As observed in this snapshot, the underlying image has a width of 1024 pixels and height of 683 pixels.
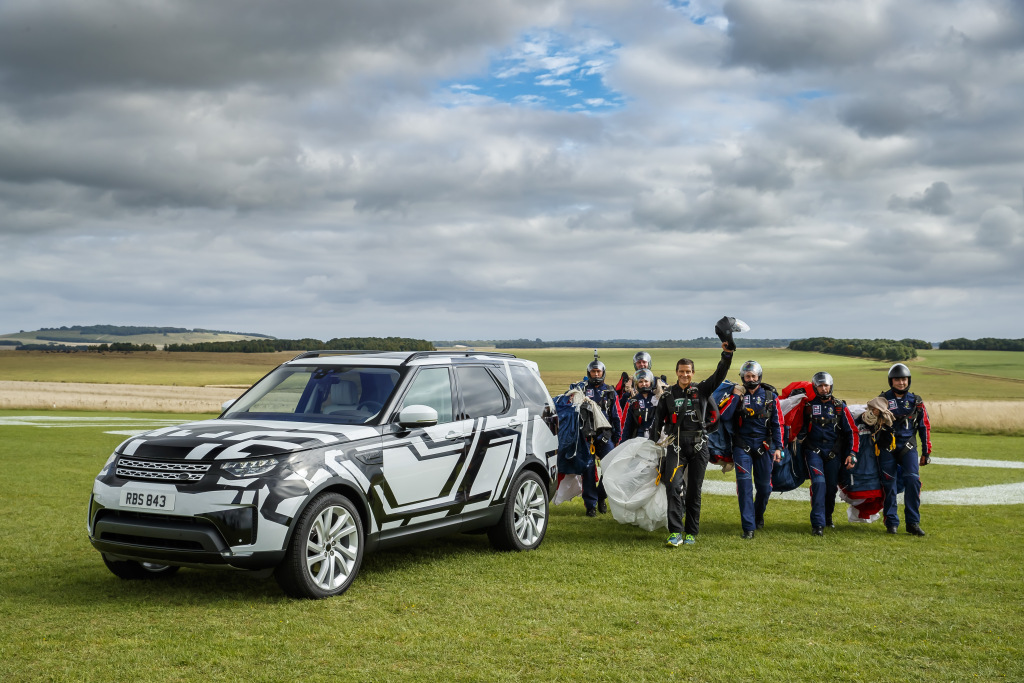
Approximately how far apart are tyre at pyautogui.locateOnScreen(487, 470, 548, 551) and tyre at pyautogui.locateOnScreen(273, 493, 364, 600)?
2.12 meters

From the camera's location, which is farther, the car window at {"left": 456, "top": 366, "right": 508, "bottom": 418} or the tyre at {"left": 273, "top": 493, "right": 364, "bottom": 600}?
the car window at {"left": 456, "top": 366, "right": 508, "bottom": 418}

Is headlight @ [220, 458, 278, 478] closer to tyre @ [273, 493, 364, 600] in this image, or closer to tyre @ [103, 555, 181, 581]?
tyre @ [273, 493, 364, 600]

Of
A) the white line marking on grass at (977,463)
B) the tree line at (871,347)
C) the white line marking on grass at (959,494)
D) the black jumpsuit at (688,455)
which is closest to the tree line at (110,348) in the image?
the tree line at (871,347)

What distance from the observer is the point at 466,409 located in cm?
873

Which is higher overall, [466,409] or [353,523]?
[466,409]

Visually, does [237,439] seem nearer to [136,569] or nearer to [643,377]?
[136,569]

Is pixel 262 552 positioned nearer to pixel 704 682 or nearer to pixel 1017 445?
pixel 704 682

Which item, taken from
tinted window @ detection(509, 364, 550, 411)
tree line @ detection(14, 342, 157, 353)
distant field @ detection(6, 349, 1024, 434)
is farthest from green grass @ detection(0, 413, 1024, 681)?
tree line @ detection(14, 342, 157, 353)

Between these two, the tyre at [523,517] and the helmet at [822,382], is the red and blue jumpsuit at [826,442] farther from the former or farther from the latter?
the tyre at [523,517]

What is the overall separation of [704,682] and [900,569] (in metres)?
4.33

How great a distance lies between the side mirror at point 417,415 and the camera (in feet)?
24.5

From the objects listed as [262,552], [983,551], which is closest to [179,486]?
[262,552]

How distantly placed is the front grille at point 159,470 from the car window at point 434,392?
2.05 meters

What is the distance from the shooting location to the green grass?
5406 millimetres
